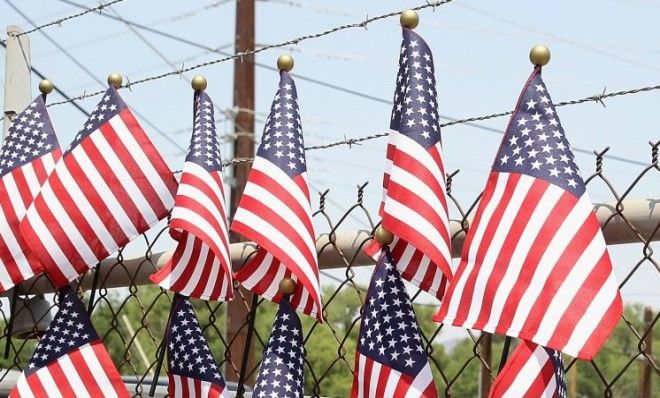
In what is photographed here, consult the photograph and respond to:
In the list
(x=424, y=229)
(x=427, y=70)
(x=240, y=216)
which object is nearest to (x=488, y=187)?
(x=424, y=229)

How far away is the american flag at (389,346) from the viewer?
2.74m

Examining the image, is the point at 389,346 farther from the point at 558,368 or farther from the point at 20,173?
the point at 20,173

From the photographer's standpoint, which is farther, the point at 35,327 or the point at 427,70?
the point at 35,327

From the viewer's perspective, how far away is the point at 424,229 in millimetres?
2736

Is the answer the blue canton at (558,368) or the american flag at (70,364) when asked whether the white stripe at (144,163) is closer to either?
the american flag at (70,364)

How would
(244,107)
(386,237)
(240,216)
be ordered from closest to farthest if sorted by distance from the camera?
(386,237) → (240,216) → (244,107)

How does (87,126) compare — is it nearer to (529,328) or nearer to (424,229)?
(424,229)

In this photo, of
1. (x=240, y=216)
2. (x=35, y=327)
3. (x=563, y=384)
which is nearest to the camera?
(x=563, y=384)

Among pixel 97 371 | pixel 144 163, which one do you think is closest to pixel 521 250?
pixel 144 163

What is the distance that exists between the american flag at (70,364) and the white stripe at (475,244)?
1.34m

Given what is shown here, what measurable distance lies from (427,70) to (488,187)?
0.39 metres

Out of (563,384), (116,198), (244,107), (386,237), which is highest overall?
(244,107)

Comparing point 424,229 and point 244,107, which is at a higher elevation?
point 244,107

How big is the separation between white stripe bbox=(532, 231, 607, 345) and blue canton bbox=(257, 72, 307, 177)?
91 cm
